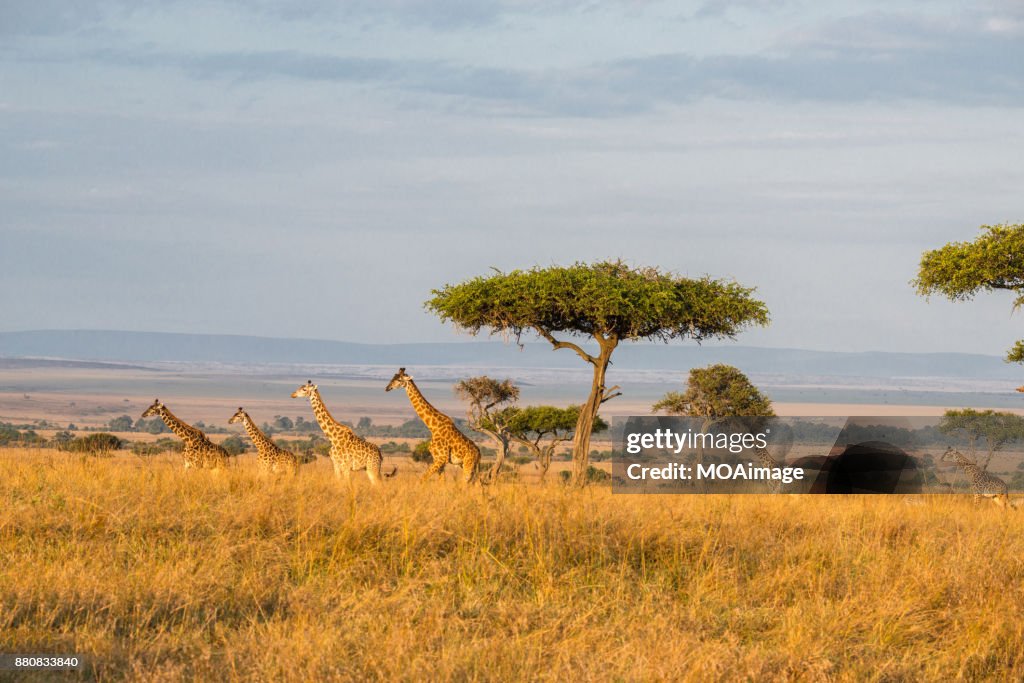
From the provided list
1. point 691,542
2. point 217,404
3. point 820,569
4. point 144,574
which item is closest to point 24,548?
point 144,574

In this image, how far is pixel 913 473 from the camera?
22.3m

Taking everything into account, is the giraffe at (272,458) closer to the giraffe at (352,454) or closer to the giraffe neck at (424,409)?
the giraffe at (352,454)

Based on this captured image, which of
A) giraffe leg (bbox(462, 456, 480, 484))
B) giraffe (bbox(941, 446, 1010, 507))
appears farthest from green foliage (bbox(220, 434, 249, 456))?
giraffe (bbox(941, 446, 1010, 507))

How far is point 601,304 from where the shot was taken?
2366 centimetres

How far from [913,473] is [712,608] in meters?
15.1

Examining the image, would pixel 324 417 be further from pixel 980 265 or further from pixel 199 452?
pixel 980 265

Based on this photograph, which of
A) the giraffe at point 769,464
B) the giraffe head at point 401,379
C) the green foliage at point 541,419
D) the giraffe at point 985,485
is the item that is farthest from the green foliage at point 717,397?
the giraffe head at point 401,379

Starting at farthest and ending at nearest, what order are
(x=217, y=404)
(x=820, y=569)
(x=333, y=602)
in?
1. (x=217, y=404)
2. (x=820, y=569)
3. (x=333, y=602)

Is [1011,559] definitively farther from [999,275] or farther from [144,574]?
[999,275]

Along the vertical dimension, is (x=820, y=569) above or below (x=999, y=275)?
below

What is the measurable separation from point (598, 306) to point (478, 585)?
15.1m

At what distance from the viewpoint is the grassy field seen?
23.7 feet

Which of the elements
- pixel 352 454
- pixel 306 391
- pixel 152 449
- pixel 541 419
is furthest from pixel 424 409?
pixel 541 419

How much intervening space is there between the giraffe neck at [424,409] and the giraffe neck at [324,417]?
4.03 feet
